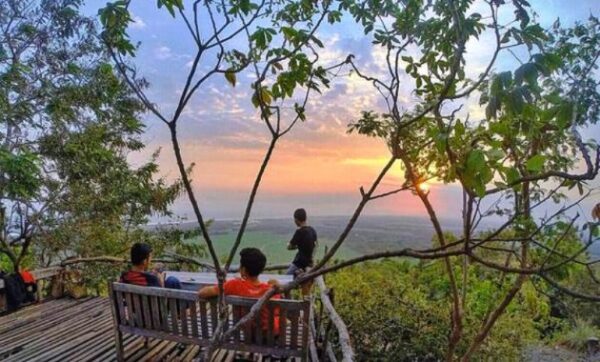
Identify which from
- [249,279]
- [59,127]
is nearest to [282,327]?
[249,279]

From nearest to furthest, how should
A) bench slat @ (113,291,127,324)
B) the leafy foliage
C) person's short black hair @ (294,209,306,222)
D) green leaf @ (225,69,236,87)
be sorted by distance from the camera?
green leaf @ (225,69,236,87), bench slat @ (113,291,127,324), the leafy foliage, person's short black hair @ (294,209,306,222)

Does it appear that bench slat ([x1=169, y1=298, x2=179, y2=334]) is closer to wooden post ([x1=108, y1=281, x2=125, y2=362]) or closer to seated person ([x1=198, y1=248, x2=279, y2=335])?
seated person ([x1=198, y1=248, x2=279, y2=335])

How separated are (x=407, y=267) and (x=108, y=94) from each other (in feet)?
23.7

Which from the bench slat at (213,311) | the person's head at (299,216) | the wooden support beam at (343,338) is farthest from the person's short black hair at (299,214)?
the bench slat at (213,311)

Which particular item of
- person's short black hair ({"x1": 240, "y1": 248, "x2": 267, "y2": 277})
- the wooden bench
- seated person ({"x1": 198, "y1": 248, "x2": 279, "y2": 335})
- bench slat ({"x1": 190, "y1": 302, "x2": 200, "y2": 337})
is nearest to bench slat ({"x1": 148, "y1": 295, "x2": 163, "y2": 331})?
the wooden bench

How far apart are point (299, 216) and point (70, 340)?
2.78 meters

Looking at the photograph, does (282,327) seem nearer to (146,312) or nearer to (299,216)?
(146,312)

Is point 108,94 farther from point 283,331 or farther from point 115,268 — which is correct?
point 283,331

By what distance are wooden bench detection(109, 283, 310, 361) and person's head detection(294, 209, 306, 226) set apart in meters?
2.57

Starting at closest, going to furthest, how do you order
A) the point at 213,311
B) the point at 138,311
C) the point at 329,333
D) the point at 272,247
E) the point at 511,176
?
the point at 511,176 < the point at 213,311 < the point at 138,311 < the point at 329,333 < the point at 272,247

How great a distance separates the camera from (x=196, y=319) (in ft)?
10.3

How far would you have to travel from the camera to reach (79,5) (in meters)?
8.06

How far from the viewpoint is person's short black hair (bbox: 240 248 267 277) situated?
3162mm

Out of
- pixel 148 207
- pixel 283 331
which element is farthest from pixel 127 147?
pixel 283 331
